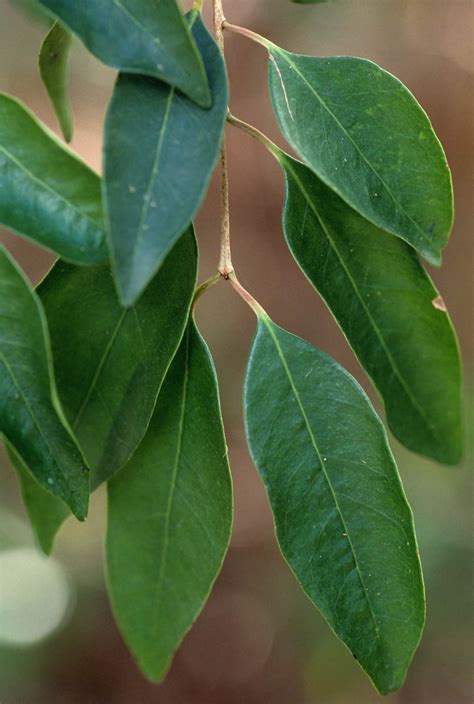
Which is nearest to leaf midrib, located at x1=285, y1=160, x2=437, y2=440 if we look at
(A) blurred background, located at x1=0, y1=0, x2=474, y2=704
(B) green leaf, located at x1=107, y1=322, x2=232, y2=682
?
(B) green leaf, located at x1=107, y1=322, x2=232, y2=682

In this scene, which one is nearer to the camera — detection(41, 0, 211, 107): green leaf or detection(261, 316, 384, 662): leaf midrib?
detection(41, 0, 211, 107): green leaf

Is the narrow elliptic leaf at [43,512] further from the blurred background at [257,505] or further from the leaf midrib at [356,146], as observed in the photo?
the blurred background at [257,505]

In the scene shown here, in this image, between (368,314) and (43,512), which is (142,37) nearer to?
(368,314)

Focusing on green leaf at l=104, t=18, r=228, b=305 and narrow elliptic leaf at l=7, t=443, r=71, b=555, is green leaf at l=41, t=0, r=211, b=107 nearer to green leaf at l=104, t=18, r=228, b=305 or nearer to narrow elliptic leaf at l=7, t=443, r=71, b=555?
green leaf at l=104, t=18, r=228, b=305

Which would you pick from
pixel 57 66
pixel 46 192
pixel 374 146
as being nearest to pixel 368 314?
pixel 374 146

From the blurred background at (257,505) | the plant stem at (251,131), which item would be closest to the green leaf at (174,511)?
the plant stem at (251,131)
